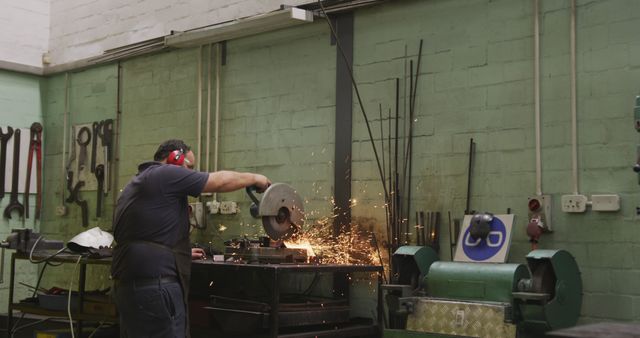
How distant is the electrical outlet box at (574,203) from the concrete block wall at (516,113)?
0.18 feet

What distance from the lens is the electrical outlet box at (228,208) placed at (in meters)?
5.42

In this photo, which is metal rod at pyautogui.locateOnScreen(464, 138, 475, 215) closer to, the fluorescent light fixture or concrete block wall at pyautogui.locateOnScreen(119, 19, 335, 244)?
concrete block wall at pyautogui.locateOnScreen(119, 19, 335, 244)

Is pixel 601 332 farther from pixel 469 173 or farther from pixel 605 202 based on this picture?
pixel 469 173

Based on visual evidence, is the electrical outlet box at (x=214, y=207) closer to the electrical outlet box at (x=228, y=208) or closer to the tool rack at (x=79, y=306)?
the electrical outlet box at (x=228, y=208)

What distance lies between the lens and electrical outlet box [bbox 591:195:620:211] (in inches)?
145

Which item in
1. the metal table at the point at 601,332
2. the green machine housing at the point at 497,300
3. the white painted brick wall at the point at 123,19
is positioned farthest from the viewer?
the white painted brick wall at the point at 123,19

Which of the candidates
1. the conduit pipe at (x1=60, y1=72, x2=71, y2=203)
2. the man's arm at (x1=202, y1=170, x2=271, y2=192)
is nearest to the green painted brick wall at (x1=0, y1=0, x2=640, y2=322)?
the man's arm at (x1=202, y1=170, x2=271, y2=192)

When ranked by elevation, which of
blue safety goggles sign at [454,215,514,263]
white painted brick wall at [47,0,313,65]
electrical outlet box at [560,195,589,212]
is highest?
white painted brick wall at [47,0,313,65]

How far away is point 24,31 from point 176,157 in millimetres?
3572

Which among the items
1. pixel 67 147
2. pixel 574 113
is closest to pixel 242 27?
pixel 574 113

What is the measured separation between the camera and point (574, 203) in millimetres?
3791

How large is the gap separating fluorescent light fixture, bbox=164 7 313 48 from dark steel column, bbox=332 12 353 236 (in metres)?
0.27

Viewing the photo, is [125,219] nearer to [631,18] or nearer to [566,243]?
[566,243]

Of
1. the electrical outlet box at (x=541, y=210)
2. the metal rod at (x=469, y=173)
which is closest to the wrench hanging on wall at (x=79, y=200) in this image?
→ the metal rod at (x=469, y=173)
